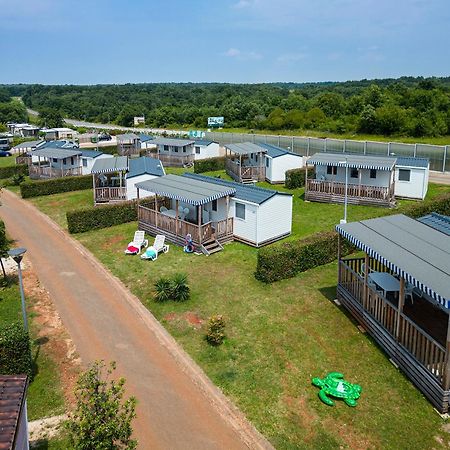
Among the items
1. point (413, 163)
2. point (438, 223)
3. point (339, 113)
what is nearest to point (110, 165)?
point (413, 163)

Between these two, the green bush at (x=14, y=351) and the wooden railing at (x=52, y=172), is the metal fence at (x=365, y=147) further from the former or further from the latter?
the green bush at (x=14, y=351)

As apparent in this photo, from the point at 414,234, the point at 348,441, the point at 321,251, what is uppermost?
the point at 414,234

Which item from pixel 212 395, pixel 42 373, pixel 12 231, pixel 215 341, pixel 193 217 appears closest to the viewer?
pixel 212 395

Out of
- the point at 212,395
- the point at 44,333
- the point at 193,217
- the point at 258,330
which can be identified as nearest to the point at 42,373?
the point at 44,333

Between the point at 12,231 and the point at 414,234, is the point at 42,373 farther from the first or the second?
the point at 12,231

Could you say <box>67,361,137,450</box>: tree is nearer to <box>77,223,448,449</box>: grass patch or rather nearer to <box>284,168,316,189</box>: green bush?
<box>77,223,448,449</box>: grass patch

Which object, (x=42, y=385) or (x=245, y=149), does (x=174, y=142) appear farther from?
(x=42, y=385)

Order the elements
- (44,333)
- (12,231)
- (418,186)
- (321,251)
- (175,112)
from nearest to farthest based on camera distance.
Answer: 1. (44,333)
2. (321,251)
3. (12,231)
4. (418,186)
5. (175,112)
